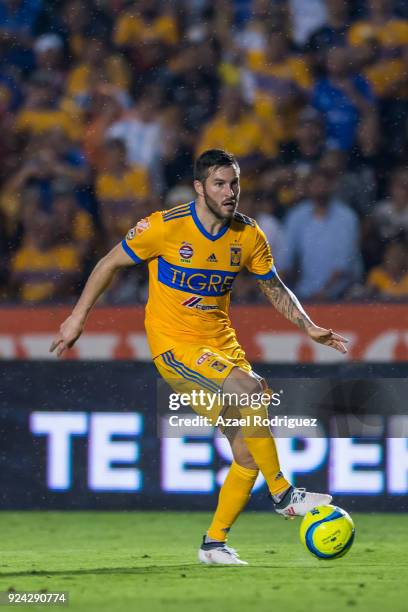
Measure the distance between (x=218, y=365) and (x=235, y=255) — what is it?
0.55 meters

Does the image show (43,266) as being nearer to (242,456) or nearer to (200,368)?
(200,368)

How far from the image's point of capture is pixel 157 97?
1015 centimetres

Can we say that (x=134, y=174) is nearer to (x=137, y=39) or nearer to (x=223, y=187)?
(x=137, y=39)

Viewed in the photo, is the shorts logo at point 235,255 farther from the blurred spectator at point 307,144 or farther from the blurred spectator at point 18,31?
the blurred spectator at point 18,31

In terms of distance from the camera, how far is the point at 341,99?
986 cm

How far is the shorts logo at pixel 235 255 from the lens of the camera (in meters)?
5.94

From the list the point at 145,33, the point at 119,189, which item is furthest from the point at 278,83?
the point at 119,189

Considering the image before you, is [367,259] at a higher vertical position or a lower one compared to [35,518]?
higher

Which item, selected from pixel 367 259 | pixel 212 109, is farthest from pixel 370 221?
pixel 212 109

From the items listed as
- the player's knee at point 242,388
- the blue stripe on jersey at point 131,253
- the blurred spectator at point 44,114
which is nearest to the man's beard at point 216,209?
the blue stripe on jersey at point 131,253

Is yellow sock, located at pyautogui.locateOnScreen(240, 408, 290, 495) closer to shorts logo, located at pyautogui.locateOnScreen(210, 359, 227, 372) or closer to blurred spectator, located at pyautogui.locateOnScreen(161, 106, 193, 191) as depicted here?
shorts logo, located at pyautogui.locateOnScreen(210, 359, 227, 372)

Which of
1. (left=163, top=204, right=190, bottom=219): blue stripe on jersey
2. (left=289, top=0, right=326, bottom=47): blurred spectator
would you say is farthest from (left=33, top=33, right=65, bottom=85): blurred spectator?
(left=163, top=204, right=190, bottom=219): blue stripe on jersey

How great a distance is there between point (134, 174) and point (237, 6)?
1.80m

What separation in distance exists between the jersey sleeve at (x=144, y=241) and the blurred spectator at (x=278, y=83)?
13.8ft
